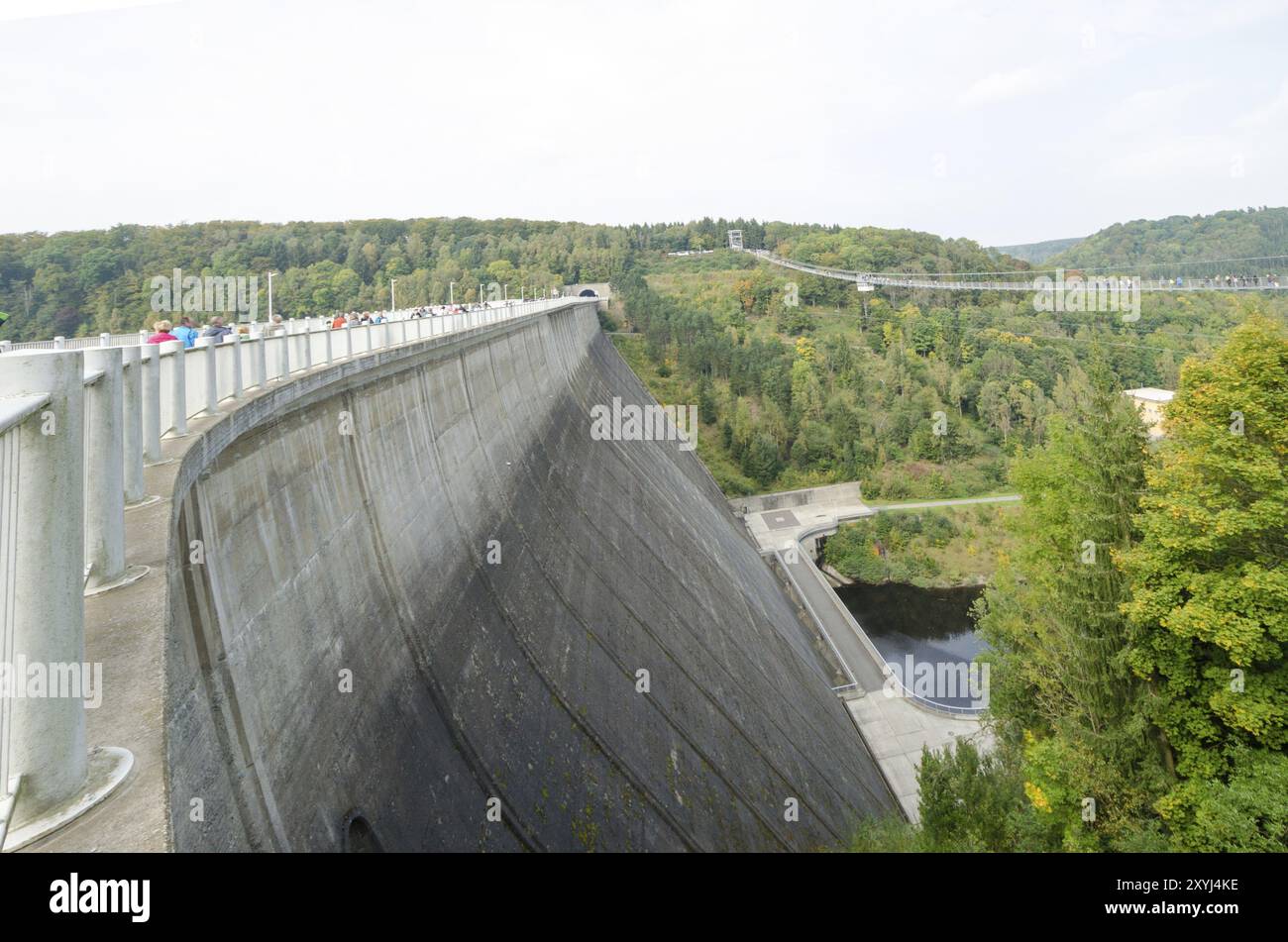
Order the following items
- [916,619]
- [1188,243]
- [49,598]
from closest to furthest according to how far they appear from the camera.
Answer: [49,598]
[916,619]
[1188,243]

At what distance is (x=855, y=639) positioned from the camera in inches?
1089

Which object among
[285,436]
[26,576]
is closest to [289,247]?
[285,436]

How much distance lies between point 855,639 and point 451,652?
74.1ft

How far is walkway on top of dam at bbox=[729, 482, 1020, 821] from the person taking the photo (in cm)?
2077

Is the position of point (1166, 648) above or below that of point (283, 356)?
below

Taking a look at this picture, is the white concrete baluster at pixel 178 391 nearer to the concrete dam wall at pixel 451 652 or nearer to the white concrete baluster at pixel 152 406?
the concrete dam wall at pixel 451 652

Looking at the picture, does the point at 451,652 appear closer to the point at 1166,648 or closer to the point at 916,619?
the point at 1166,648

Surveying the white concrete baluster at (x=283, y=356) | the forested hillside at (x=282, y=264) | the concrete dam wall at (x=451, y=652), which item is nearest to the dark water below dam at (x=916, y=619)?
the concrete dam wall at (x=451, y=652)

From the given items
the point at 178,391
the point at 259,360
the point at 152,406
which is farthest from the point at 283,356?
the point at 152,406

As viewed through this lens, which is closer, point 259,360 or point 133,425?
point 133,425
